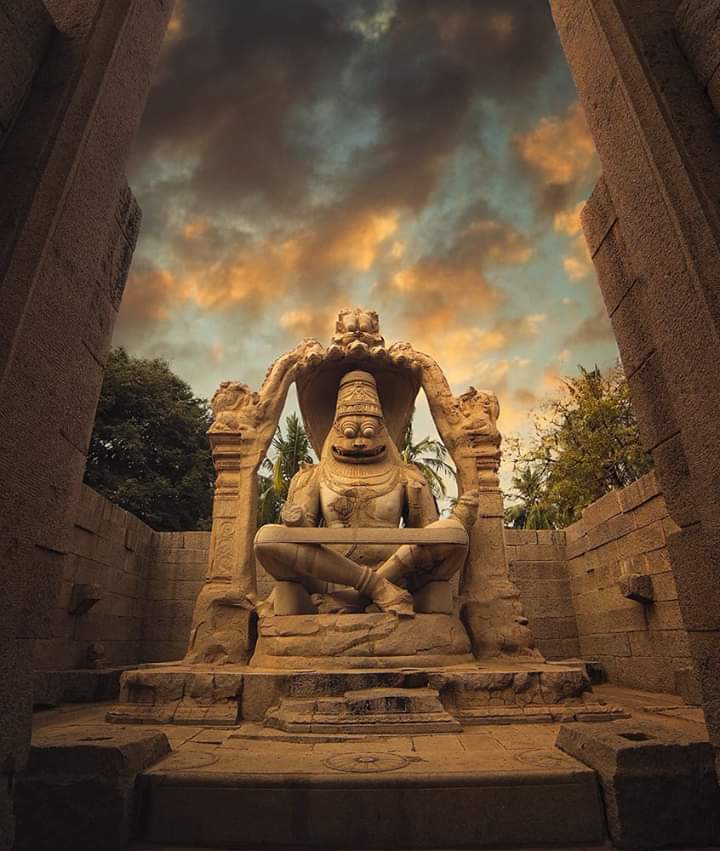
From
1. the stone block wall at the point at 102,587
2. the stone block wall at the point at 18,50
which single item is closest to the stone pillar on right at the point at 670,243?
the stone block wall at the point at 18,50

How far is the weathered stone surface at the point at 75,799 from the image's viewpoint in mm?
2113

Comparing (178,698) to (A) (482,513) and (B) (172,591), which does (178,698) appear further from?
(B) (172,591)

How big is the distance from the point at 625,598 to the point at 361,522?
3.55 meters

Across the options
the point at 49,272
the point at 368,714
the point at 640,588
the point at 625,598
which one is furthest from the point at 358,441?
the point at 49,272

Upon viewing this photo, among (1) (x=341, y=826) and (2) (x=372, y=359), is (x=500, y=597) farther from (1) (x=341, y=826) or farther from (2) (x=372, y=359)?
(1) (x=341, y=826)

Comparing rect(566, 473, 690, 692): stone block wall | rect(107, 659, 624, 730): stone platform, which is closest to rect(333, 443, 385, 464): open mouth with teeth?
rect(107, 659, 624, 730): stone platform

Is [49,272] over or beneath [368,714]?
over

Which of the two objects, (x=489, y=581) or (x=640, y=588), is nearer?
(x=489, y=581)

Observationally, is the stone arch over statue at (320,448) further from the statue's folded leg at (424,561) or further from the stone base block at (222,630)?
the statue's folded leg at (424,561)

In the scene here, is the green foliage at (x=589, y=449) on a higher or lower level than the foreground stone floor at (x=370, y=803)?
higher

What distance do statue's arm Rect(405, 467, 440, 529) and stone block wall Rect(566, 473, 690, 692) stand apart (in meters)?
2.27

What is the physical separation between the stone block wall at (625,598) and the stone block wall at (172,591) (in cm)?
564

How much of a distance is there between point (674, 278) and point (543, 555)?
7009 millimetres

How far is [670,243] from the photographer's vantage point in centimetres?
237
